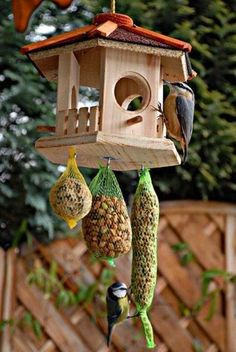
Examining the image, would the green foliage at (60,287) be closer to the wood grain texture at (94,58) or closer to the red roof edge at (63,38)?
the wood grain texture at (94,58)

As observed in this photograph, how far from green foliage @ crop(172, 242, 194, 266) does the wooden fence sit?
0.04ft

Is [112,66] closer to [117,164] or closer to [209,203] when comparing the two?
[117,164]

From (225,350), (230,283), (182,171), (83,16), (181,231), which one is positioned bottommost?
(225,350)

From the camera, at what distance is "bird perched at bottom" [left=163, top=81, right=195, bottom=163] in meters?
1.22

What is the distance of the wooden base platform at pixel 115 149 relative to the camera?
3.76 feet

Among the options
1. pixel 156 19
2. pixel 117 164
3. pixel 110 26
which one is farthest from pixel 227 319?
pixel 110 26

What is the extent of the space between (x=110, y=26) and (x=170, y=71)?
0.20 meters

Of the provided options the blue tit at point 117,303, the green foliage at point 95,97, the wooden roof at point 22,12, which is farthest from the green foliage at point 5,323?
the wooden roof at point 22,12

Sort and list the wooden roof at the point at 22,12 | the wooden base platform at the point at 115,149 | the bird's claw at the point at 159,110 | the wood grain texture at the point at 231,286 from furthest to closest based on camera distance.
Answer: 1. the wood grain texture at the point at 231,286
2. the bird's claw at the point at 159,110
3. the wooden base platform at the point at 115,149
4. the wooden roof at the point at 22,12

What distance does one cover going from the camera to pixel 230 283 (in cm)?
238

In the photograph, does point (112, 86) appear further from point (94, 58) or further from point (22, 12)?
point (22, 12)

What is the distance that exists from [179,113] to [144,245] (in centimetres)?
24

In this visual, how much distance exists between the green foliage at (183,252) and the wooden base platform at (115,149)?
1135 millimetres

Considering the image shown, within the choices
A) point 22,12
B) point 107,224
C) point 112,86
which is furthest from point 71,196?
point 22,12
